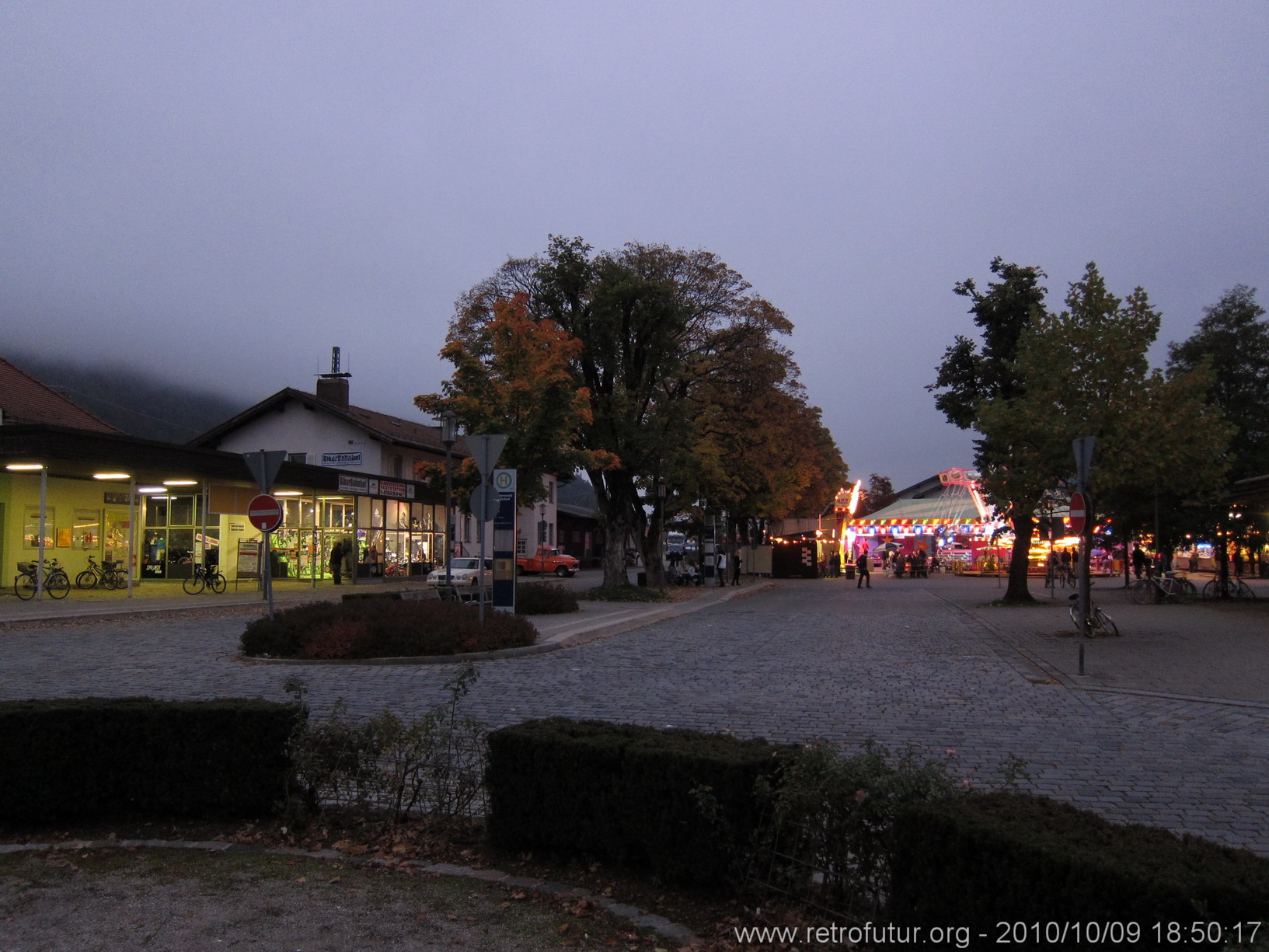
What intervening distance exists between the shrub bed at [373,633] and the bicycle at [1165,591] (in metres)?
22.6

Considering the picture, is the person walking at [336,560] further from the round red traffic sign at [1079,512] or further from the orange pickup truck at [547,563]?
the round red traffic sign at [1079,512]

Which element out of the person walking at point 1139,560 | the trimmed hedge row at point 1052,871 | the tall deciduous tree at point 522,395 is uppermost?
the tall deciduous tree at point 522,395

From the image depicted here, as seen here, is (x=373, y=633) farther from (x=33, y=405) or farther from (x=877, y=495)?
(x=877, y=495)

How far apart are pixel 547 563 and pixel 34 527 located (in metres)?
30.5

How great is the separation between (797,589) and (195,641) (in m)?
31.8

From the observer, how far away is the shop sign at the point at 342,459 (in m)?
46.6

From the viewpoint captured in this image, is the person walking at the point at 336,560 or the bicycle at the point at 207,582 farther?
the person walking at the point at 336,560

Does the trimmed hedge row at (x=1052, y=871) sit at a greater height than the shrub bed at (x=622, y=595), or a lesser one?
greater

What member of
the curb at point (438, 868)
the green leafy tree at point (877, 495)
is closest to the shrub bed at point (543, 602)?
the curb at point (438, 868)

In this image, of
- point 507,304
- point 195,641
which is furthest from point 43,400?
point 195,641

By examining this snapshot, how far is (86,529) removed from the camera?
33.6 metres

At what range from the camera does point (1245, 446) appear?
33.9 meters

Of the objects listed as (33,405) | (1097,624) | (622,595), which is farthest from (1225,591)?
(33,405)

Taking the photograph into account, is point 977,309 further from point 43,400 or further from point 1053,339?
point 43,400
